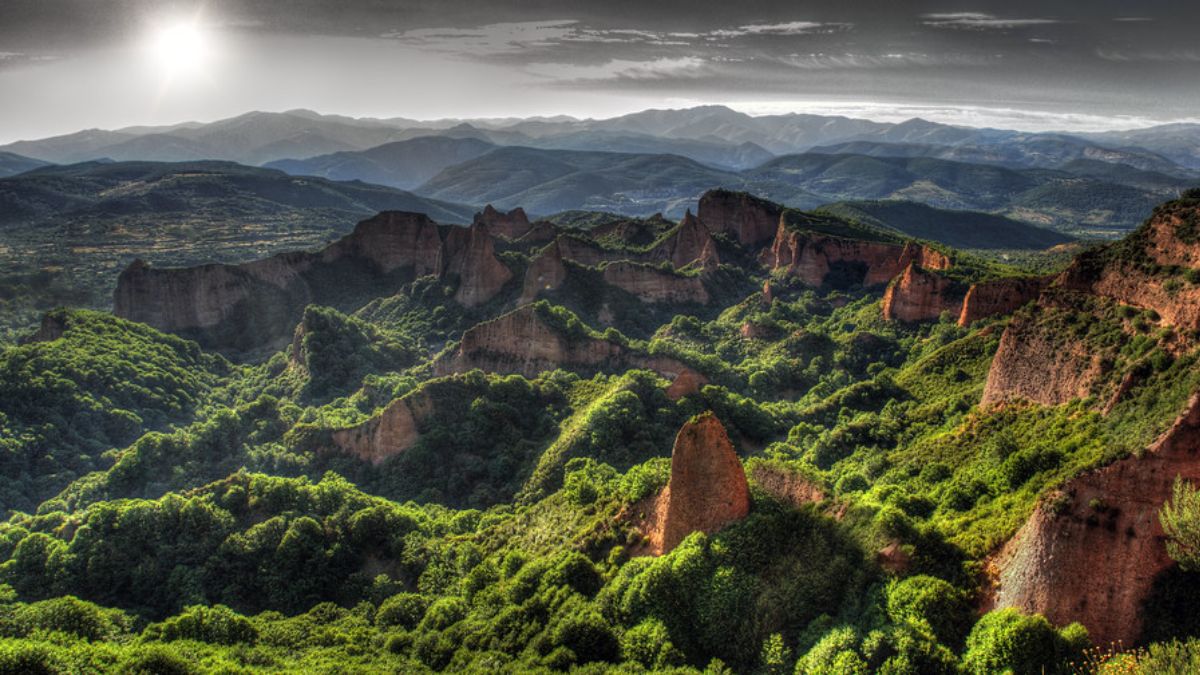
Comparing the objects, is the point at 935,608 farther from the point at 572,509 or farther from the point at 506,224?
the point at 506,224

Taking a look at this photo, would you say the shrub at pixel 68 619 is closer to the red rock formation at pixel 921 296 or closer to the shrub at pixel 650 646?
the shrub at pixel 650 646

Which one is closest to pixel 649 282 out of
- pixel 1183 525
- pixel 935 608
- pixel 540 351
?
pixel 540 351

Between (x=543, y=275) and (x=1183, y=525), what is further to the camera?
(x=543, y=275)

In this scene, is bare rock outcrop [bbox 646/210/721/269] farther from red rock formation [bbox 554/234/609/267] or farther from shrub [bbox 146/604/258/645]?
shrub [bbox 146/604/258/645]

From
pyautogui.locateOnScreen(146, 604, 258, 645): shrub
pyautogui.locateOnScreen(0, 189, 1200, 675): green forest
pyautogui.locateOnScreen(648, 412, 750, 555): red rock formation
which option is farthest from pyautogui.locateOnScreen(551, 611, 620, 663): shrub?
pyautogui.locateOnScreen(146, 604, 258, 645): shrub

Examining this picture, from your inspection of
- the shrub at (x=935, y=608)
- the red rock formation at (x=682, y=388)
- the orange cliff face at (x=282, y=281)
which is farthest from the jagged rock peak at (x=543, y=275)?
the shrub at (x=935, y=608)

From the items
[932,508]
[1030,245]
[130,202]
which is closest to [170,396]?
[932,508]

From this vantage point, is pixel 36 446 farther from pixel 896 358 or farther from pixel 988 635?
pixel 896 358
